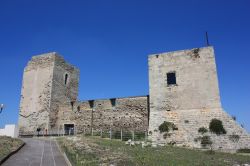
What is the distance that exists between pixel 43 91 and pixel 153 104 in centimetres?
1241

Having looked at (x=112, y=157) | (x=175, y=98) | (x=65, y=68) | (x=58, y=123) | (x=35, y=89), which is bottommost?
(x=112, y=157)

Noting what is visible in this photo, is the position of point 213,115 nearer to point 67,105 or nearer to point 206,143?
point 206,143

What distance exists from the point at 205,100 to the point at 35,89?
1739 centimetres

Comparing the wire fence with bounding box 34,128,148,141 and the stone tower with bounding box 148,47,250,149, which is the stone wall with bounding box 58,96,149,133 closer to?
the wire fence with bounding box 34,128,148,141

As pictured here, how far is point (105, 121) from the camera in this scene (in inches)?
869

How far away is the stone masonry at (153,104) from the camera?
16641 mm

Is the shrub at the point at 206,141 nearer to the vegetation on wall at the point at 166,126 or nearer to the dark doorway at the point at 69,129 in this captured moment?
the vegetation on wall at the point at 166,126

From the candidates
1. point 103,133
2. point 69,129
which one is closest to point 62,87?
point 69,129

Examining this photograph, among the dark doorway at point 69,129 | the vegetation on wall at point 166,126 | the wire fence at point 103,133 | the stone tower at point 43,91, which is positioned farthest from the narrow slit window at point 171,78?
the dark doorway at point 69,129

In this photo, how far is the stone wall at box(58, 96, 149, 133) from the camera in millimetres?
20578

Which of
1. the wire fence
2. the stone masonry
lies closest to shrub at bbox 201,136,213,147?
the stone masonry

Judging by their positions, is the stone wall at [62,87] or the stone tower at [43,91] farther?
the stone wall at [62,87]

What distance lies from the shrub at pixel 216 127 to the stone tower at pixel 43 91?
13685 millimetres

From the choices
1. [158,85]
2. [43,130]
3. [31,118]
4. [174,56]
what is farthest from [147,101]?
[31,118]
